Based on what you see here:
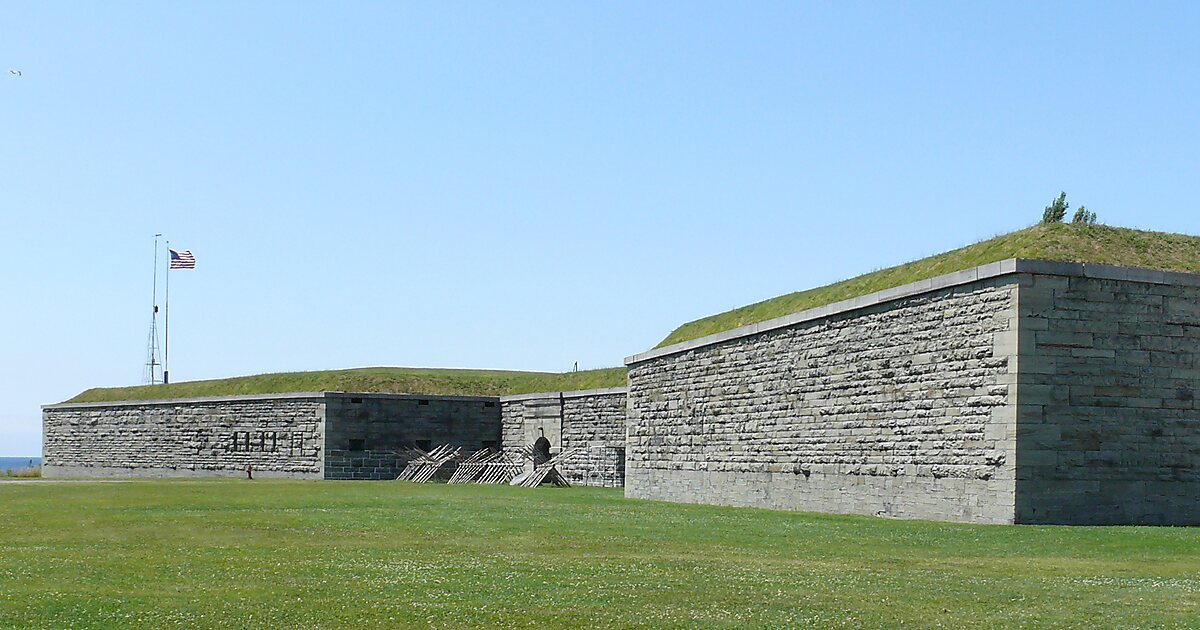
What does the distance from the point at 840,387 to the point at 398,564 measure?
41.5 ft

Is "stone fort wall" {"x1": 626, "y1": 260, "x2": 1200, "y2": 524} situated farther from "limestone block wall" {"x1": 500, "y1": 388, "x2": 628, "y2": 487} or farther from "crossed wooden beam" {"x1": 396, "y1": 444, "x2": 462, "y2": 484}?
"crossed wooden beam" {"x1": 396, "y1": 444, "x2": 462, "y2": 484}

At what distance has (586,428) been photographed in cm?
4053

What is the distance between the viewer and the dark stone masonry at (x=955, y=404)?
19.6 m

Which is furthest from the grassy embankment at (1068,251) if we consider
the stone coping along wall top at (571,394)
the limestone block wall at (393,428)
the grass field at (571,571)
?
the limestone block wall at (393,428)

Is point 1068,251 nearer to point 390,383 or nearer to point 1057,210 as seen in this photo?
point 1057,210

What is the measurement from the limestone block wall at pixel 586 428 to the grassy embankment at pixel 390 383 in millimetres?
2780

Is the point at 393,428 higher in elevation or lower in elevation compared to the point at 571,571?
lower

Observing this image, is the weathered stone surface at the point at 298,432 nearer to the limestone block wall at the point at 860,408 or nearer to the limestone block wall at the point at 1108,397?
the limestone block wall at the point at 860,408

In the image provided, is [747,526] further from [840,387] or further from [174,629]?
[174,629]

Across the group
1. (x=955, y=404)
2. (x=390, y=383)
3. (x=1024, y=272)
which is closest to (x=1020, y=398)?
(x=955, y=404)

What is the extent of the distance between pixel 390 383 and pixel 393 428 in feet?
11.9

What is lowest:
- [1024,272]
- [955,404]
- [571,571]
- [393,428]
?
[393,428]

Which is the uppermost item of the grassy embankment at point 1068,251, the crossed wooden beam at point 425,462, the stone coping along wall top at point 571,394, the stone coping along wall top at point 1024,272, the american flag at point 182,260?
the american flag at point 182,260

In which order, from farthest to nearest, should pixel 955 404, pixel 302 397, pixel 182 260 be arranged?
pixel 182 260 < pixel 302 397 < pixel 955 404
